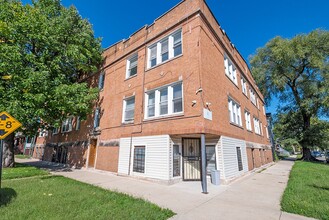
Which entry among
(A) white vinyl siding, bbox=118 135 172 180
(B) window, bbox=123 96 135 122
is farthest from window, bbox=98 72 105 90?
(A) white vinyl siding, bbox=118 135 172 180

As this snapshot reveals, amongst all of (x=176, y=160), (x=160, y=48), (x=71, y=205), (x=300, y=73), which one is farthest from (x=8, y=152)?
(x=300, y=73)

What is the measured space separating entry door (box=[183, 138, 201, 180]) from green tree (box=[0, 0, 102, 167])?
321 inches

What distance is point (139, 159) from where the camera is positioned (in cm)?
1083

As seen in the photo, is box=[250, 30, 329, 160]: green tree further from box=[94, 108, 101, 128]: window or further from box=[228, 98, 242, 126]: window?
box=[94, 108, 101, 128]: window

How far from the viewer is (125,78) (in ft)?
45.1

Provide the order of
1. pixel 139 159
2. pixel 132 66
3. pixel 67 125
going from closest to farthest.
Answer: pixel 139 159, pixel 132 66, pixel 67 125

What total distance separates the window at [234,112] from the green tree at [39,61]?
10726 mm

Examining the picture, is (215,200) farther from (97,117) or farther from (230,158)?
(97,117)

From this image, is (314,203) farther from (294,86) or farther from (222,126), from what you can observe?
(294,86)

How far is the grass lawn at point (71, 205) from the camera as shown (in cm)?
475

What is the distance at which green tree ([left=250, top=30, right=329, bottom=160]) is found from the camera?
Answer: 2514 cm

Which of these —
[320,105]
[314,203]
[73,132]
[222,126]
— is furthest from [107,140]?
[320,105]

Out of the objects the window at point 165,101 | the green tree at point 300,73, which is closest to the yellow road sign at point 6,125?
the window at point 165,101

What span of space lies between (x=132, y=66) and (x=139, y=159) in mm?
7104
